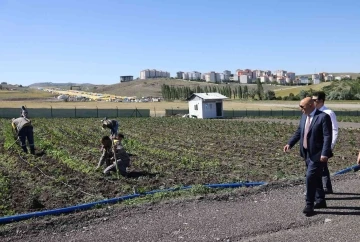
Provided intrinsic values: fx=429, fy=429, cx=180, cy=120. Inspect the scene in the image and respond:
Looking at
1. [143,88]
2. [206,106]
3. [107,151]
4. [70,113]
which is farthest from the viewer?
[143,88]

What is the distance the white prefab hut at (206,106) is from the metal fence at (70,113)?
680cm

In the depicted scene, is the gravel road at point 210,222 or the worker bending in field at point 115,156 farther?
the worker bending in field at point 115,156

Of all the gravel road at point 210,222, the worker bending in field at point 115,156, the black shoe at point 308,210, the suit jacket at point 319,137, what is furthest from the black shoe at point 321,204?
the worker bending in field at point 115,156

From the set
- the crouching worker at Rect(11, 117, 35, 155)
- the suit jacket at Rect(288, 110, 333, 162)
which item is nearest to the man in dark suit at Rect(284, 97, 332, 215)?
the suit jacket at Rect(288, 110, 333, 162)

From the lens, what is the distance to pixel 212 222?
6320mm

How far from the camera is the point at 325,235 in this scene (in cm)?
562

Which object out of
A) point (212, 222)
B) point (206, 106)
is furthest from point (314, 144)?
point (206, 106)

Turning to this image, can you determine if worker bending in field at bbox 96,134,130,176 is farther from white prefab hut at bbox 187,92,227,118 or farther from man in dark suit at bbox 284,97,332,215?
white prefab hut at bbox 187,92,227,118

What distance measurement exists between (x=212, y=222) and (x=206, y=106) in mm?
40680

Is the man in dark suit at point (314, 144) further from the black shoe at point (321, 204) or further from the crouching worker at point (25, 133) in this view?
the crouching worker at point (25, 133)

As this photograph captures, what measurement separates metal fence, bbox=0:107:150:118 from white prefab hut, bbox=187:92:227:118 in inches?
268

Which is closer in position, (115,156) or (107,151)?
Answer: (115,156)

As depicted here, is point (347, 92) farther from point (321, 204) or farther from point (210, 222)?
point (210, 222)

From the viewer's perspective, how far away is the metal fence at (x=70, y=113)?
148ft
